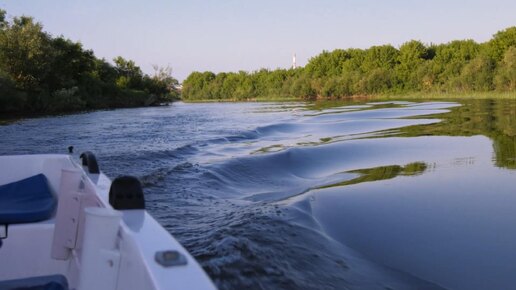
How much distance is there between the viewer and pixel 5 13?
107 ft

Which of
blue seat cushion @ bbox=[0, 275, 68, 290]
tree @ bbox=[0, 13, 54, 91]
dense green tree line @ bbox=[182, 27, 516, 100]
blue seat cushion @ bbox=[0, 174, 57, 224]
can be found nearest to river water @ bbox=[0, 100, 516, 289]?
blue seat cushion @ bbox=[0, 275, 68, 290]

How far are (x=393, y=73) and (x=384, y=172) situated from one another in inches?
2665

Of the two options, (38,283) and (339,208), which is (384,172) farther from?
(38,283)

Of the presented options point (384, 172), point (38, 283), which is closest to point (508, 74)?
point (384, 172)

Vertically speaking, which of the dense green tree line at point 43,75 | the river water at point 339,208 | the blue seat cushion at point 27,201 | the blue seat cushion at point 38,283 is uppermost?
the dense green tree line at point 43,75

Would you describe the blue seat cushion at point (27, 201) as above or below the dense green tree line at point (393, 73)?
below

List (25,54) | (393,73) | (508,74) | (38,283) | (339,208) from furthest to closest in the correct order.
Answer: (393,73) < (508,74) < (25,54) < (339,208) < (38,283)

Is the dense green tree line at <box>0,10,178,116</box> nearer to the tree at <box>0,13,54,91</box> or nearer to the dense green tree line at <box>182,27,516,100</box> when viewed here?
the tree at <box>0,13,54,91</box>

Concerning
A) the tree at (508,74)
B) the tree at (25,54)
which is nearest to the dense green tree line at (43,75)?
the tree at (25,54)

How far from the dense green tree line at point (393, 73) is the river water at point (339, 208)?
47847 millimetres

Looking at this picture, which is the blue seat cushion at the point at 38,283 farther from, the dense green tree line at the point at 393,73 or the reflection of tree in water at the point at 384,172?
the dense green tree line at the point at 393,73

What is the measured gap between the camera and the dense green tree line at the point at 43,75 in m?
26.4

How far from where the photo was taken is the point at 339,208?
5.29 metres

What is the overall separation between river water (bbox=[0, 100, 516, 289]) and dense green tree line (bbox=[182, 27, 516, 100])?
47847mm
